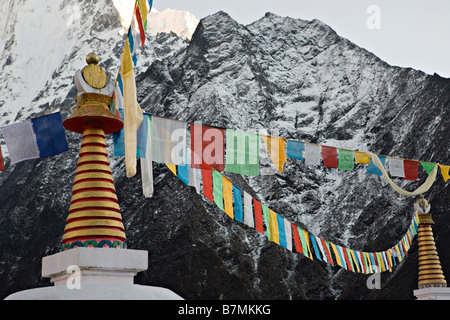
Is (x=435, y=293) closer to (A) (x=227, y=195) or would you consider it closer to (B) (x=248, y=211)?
(B) (x=248, y=211)

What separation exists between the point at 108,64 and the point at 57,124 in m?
132

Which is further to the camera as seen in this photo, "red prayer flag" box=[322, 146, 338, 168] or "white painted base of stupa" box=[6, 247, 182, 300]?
"red prayer flag" box=[322, 146, 338, 168]

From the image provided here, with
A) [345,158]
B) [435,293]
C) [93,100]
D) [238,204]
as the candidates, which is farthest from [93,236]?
[435,293]

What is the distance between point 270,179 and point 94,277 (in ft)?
272

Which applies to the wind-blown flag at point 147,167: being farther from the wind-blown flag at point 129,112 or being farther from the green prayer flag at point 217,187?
the green prayer flag at point 217,187

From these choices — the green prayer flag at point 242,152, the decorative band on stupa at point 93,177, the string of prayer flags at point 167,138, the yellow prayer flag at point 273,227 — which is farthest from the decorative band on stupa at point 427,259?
the decorative band on stupa at point 93,177

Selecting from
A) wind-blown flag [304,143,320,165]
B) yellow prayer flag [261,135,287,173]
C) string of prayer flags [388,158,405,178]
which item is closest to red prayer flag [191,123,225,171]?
yellow prayer flag [261,135,287,173]

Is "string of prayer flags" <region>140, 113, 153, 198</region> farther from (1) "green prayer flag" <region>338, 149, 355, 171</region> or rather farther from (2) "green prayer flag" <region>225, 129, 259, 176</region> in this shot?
(1) "green prayer flag" <region>338, 149, 355, 171</region>

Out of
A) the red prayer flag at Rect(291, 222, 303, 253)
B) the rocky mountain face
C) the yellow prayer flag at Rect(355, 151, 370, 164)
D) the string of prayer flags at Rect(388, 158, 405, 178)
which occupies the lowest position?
the red prayer flag at Rect(291, 222, 303, 253)

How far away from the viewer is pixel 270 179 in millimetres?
92188

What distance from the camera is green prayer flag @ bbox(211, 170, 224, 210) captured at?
1467cm

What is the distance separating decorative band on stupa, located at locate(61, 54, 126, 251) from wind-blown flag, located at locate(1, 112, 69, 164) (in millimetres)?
674

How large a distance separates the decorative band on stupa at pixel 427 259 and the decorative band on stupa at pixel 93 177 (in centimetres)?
1725
